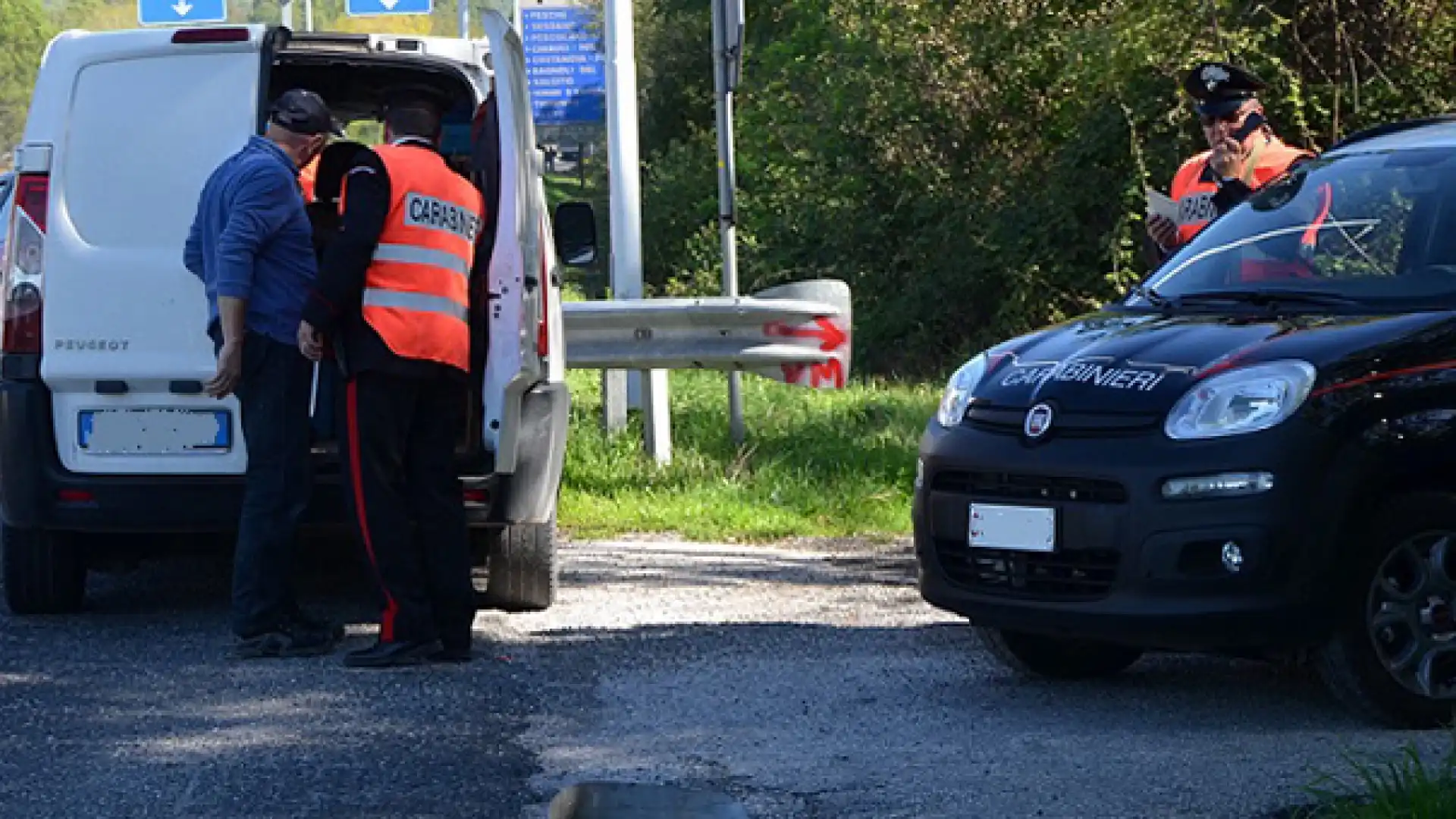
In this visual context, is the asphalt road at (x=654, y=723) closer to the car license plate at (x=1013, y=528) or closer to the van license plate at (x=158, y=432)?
the car license plate at (x=1013, y=528)

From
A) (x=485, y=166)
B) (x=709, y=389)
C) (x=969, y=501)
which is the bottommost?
(x=709, y=389)

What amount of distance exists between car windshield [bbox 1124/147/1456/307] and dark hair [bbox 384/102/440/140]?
2290mm

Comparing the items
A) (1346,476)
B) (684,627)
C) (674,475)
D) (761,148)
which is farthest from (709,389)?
(761,148)

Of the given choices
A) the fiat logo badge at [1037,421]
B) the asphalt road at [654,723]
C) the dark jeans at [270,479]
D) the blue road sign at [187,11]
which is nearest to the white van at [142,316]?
the dark jeans at [270,479]

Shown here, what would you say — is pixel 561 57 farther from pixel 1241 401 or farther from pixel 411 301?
pixel 1241 401

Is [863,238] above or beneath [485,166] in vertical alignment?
beneath

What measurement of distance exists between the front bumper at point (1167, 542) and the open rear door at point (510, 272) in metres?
1.88

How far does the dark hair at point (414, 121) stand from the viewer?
7902mm

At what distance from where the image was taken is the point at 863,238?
23000 mm

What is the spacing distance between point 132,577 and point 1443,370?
561 cm

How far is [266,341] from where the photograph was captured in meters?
8.09

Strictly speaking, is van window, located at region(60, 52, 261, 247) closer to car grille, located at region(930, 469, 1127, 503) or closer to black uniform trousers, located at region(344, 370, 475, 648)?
black uniform trousers, located at region(344, 370, 475, 648)

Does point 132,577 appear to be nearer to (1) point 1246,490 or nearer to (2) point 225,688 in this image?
(2) point 225,688

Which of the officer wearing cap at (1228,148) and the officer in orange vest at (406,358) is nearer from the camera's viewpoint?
the officer in orange vest at (406,358)
